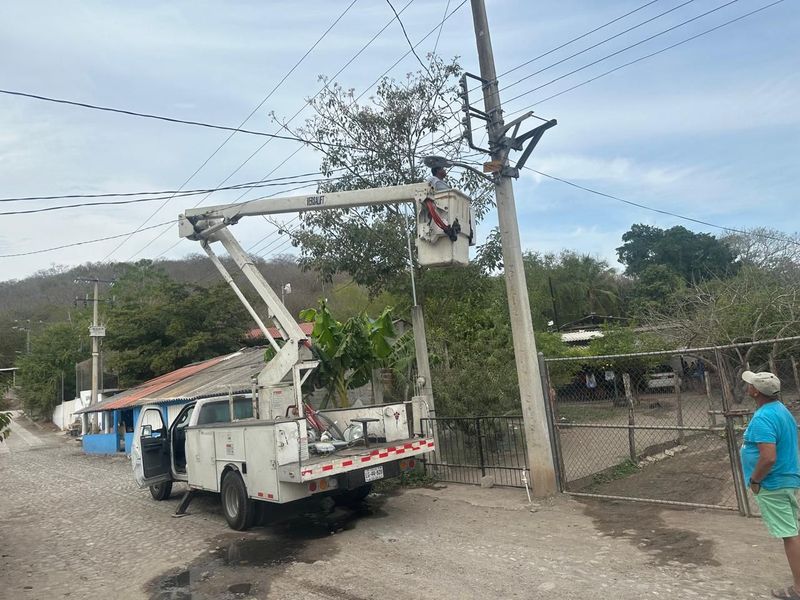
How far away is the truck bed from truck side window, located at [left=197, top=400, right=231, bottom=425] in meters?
3.03

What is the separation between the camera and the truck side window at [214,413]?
33.3 ft

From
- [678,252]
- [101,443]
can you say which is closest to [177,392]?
[101,443]

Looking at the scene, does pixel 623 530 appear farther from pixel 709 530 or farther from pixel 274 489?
pixel 274 489

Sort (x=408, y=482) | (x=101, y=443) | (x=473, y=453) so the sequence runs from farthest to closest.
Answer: (x=101, y=443), (x=473, y=453), (x=408, y=482)

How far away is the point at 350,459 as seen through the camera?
25.0ft

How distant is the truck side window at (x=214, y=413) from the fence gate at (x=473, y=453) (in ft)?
11.3

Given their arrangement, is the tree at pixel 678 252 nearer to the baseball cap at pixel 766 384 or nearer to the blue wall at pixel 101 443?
the blue wall at pixel 101 443

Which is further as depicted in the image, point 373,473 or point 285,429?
point 373,473

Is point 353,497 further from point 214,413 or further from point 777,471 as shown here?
point 777,471

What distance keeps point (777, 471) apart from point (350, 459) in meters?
4.66

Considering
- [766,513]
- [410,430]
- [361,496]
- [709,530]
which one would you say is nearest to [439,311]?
[410,430]

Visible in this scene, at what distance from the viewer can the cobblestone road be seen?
5.32 metres

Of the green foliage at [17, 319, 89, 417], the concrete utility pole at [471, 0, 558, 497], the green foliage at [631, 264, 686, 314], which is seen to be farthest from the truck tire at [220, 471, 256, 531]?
the green foliage at [17, 319, 89, 417]

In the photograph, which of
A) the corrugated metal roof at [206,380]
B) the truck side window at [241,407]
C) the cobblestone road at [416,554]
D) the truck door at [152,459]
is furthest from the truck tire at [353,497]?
the corrugated metal roof at [206,380]
